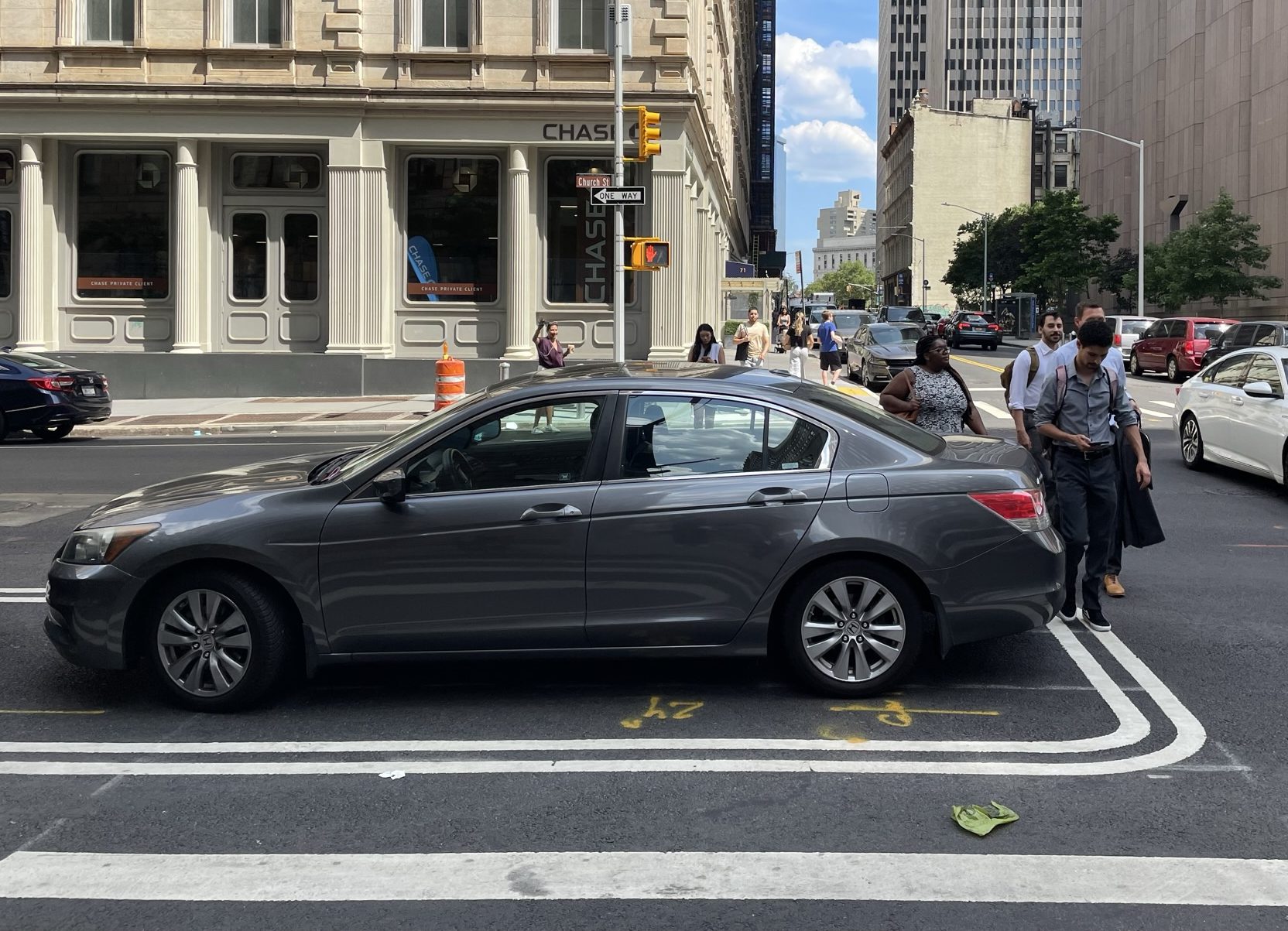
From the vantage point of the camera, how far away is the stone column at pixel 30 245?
27234mm

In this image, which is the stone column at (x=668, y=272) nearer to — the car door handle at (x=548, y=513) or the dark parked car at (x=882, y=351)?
the dark parked car at (x=882, y=351)

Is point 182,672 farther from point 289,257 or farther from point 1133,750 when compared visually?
point 289,257

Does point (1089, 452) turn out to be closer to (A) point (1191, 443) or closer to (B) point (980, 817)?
(B) point (980, 817)

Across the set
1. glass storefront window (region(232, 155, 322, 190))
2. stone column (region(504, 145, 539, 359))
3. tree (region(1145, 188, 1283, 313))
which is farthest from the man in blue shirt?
tree (region(1145, 188, 1283, 313))

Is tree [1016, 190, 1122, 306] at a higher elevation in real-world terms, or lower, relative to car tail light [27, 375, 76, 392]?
higher

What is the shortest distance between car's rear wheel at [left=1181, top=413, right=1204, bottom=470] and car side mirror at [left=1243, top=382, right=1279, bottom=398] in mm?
1778

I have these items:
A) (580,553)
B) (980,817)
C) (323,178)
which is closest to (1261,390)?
(580,553)

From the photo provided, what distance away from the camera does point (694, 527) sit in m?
5.93

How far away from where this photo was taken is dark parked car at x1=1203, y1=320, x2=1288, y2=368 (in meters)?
28.7

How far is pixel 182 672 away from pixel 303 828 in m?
1.60

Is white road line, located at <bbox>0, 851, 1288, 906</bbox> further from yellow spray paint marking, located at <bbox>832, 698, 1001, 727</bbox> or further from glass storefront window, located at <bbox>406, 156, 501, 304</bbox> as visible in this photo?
glass storefront window, located at <bbox>406, 156, 501, 304</bbox>

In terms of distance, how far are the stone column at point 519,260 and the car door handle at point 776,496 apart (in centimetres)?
2198

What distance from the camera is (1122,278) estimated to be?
6981 centimetres

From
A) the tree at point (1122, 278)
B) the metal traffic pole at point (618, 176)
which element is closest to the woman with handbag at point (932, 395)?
the metal traffic pole at point (618, 176)
